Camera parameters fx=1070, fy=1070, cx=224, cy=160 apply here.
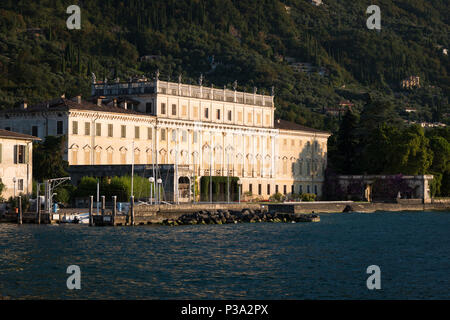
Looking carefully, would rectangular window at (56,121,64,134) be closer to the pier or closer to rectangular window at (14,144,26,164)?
the pier

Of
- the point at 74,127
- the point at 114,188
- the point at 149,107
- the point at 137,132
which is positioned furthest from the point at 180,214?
the point at 149,107

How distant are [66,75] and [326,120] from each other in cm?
4603

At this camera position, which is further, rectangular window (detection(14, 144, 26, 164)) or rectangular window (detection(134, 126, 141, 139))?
rectangular window (detection(134, 126, 141, 139))

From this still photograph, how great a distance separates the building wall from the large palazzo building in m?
9.75

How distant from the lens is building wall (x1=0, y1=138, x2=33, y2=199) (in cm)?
7950

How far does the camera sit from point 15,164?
264 ft

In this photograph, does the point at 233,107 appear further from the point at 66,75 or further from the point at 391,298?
the point at 391,298

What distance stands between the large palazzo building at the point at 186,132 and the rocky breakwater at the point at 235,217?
8.86m

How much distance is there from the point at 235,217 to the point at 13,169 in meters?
18.3

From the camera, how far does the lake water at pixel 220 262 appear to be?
42.8 metres

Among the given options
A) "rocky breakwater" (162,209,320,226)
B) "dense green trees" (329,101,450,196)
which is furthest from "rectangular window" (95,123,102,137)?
"dense green trees" (329,101,450,196)

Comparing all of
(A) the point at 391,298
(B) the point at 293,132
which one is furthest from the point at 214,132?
(A) the point at 391,298

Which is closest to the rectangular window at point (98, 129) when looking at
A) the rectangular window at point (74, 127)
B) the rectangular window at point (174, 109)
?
the rectangular window at point (74, 127)

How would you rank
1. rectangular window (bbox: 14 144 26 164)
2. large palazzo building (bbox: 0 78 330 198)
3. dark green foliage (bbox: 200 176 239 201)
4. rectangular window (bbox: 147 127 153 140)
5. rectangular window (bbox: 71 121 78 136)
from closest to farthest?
1. rectangular window (bbox: 14 144 26 164)
2. rectangular window (bbox: 71 121 78 136)
3. large palazzo building (bbox: 0 78 330 198)
4. rectangular window (bbox: 147 127 153 140)
5. dark green foliage (bbox: 200 176 239 201)
